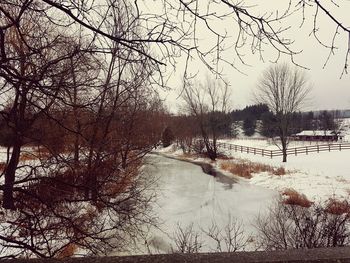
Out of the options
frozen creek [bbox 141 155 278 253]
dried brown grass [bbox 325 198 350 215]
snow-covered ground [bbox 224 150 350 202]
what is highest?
dried brown grass [bbox 325 198 350 215]

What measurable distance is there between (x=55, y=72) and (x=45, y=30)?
1.75ft

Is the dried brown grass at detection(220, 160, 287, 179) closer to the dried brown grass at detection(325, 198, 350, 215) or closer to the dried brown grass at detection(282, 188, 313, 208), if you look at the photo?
the dried brown grass at detection(282, 188, 313, 208)

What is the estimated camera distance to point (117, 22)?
2797 mm

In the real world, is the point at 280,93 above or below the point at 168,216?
above

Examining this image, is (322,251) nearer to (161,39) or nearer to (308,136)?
(161,39)

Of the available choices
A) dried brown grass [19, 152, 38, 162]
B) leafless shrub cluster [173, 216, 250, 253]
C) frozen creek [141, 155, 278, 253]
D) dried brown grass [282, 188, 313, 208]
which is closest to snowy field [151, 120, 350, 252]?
frozen creek [141, 155, 278, 253]

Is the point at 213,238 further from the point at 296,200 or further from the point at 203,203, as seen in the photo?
the point at 296,200

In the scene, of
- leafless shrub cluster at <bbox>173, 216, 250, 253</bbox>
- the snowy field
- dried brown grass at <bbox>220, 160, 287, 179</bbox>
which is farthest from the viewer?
dried brown grass at <bbox>220, 160, 287, 179</bbox>

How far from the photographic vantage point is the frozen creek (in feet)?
40.2

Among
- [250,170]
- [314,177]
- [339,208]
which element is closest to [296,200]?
[339,208]

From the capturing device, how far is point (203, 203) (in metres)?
16.4

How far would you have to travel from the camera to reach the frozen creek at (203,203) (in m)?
12.3

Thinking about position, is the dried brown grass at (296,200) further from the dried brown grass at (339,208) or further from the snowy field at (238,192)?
the dried brown grass at (339,208)

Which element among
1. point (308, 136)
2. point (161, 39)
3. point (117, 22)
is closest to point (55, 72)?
point (117, 22)
